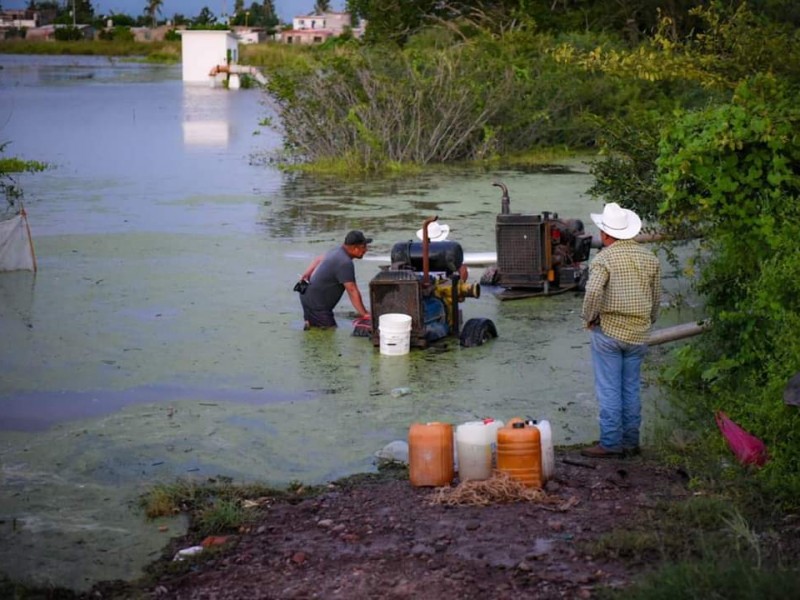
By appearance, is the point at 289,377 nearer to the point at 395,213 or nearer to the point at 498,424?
the point at 498,424

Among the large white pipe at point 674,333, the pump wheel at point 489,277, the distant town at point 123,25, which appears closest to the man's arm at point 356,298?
the pump wheel at point 489,277

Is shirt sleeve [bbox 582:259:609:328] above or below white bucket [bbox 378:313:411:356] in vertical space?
above

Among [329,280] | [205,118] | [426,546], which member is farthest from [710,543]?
[205,118]

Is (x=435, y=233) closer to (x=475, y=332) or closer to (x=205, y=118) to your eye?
(x=475, y=332)

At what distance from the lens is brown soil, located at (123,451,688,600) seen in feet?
20.6

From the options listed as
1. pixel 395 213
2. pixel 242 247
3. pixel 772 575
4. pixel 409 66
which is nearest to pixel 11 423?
pixel 772 575

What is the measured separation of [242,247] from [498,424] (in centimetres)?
1037

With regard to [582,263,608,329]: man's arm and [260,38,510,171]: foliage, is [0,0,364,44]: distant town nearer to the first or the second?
[260,38,510,171]: foliage

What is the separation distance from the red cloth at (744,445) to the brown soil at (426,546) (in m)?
0.37

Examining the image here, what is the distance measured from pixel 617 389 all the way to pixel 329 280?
4.56 meters

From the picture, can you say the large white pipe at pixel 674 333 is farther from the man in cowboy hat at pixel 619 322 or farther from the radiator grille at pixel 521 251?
the radiator grille at pixel 521 251

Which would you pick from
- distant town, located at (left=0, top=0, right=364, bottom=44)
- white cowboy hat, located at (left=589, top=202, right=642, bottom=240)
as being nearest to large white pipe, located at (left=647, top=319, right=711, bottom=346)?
white cowboy hat, located at (left=589, top=202, right=642, bottom=240)

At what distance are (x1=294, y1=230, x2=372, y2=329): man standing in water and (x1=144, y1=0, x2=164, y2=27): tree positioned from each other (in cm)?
15870

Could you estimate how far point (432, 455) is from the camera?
26.0ft
